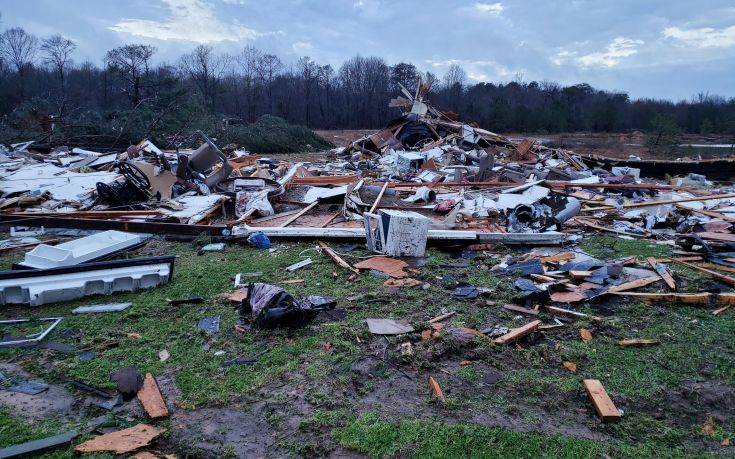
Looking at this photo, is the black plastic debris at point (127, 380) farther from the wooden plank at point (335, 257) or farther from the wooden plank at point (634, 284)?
the wooden plank at point (634, 284)

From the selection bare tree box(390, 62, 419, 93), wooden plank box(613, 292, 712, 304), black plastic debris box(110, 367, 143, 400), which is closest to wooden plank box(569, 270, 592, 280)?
wooden plank box(613, 292, 712, 304)

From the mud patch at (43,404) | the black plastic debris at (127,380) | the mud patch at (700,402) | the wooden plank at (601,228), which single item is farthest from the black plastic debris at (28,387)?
the wooden plank at (601,228)

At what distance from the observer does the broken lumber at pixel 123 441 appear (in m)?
2.61

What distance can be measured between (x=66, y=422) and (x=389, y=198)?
24.5ft

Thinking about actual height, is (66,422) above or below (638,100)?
A: below

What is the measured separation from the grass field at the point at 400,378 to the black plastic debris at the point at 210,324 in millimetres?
83

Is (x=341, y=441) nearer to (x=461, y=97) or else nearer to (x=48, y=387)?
(x=48, y=387)

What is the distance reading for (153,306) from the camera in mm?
4844

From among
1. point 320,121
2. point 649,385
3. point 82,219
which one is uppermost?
point 320,121

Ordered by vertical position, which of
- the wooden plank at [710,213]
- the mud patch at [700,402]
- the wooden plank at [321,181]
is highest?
the wooden plank at [321,181]

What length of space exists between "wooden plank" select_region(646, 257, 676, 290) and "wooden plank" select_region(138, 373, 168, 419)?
544 centimetres

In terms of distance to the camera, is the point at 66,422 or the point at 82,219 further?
the point at 82,219

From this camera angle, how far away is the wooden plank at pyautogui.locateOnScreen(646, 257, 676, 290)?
5.42 meters

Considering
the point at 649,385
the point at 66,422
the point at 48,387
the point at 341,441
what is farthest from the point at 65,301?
the point at 649,385
